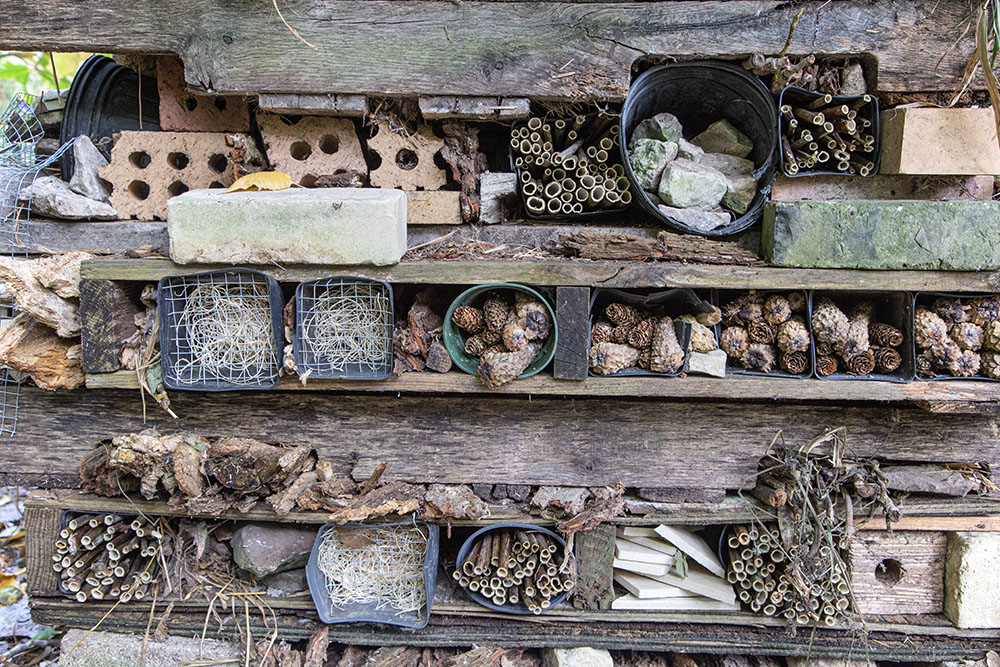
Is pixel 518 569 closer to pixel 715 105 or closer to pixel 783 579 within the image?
pixel 783 579

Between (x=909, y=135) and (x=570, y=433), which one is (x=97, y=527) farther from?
(x=909, y=135)

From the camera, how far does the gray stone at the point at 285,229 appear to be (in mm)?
2598

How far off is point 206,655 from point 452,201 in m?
2.77

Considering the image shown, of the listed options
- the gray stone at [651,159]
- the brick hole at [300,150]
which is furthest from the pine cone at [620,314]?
the brick hole at [300,150]

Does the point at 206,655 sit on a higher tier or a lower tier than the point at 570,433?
lower

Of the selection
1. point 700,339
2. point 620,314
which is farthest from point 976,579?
point 620,314

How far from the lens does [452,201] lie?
9.98 ft

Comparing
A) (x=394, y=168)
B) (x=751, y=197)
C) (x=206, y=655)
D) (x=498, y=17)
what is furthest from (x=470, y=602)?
(x=498, y=17)

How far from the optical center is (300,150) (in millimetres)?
3145

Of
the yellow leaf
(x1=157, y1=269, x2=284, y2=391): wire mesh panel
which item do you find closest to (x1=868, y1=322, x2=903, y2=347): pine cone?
(x1=157, y1=269, x2=284, y2=391): wire mesh panel

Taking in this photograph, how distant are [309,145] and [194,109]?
0.71 m

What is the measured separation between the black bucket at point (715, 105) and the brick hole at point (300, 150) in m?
1.67

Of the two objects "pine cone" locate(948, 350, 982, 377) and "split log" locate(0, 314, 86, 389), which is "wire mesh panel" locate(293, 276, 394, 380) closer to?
"split log" locate(0, 314, 86, 389)

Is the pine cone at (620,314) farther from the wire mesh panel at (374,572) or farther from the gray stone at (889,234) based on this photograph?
the wire mesh panel at (374,572)
